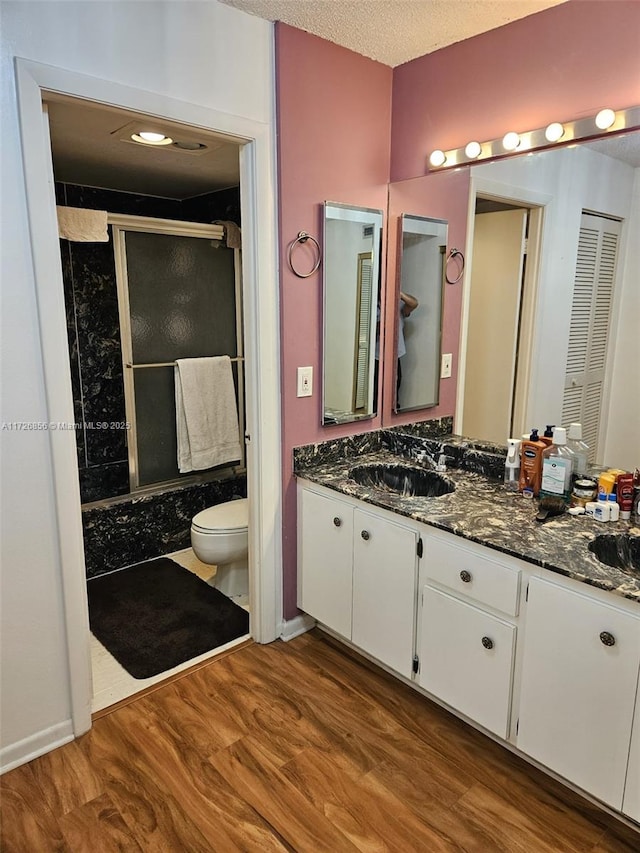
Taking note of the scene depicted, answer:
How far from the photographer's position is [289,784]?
1.80 metres

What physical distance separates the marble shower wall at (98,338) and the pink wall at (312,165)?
4.81 feet

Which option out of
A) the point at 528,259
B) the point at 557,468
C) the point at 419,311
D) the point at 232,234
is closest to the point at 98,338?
the point at 232,234

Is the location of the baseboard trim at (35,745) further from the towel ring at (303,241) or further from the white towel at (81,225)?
the white towel at (81,225)

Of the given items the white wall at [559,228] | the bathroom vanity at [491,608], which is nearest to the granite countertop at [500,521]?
the bathroom vanity at [491,608]

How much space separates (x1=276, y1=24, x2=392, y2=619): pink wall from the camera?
2162mm

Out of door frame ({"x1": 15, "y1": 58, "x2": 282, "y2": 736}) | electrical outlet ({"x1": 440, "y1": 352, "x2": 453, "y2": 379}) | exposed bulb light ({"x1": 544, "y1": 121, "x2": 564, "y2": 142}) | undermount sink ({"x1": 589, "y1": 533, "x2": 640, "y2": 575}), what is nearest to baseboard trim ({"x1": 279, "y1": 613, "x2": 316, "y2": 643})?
door frame ({"x1": 15, "y1": 58, "x2": 282, "y2": 736})

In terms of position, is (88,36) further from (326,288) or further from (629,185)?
(629,185)

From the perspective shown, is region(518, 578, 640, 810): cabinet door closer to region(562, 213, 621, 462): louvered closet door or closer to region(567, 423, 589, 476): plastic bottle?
region(567, 423, 589, 476): plastic bottle

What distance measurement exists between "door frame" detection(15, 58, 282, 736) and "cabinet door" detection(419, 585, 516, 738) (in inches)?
30.4

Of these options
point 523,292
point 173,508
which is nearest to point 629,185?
point 523,292

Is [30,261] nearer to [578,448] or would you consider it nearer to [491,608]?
[491,608]

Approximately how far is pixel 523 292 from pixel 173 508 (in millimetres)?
2315

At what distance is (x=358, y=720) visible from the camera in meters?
2.07

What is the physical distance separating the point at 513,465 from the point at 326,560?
836 mm
